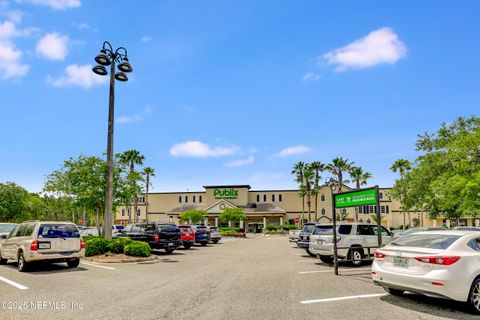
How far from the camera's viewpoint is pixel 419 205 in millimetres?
37281

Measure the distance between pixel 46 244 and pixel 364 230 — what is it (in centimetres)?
1205

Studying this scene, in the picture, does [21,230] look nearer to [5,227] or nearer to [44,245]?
[44,245]

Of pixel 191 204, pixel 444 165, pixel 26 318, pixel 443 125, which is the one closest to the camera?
pixel 26 318

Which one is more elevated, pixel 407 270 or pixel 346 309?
pixel 407 270

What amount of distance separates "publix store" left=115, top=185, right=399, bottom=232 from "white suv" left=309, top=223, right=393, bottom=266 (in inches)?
1962

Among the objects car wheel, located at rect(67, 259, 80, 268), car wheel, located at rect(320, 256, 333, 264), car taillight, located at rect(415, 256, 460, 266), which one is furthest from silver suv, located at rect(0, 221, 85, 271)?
car taillight, located at rect(415, 256, 460, 266)

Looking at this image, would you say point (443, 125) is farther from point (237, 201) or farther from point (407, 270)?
point (237, 201)

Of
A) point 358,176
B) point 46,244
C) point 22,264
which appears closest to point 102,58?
point 46,244

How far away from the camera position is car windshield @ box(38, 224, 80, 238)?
1277cm

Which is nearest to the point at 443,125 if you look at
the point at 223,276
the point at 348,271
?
the point at 348,271

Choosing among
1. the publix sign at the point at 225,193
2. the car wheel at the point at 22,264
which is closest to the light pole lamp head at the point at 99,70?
the car wheel at the point at 22,264

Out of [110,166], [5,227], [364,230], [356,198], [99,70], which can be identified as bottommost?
[5,227]

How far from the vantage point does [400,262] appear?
7.54 meters

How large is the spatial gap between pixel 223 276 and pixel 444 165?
26088mm
